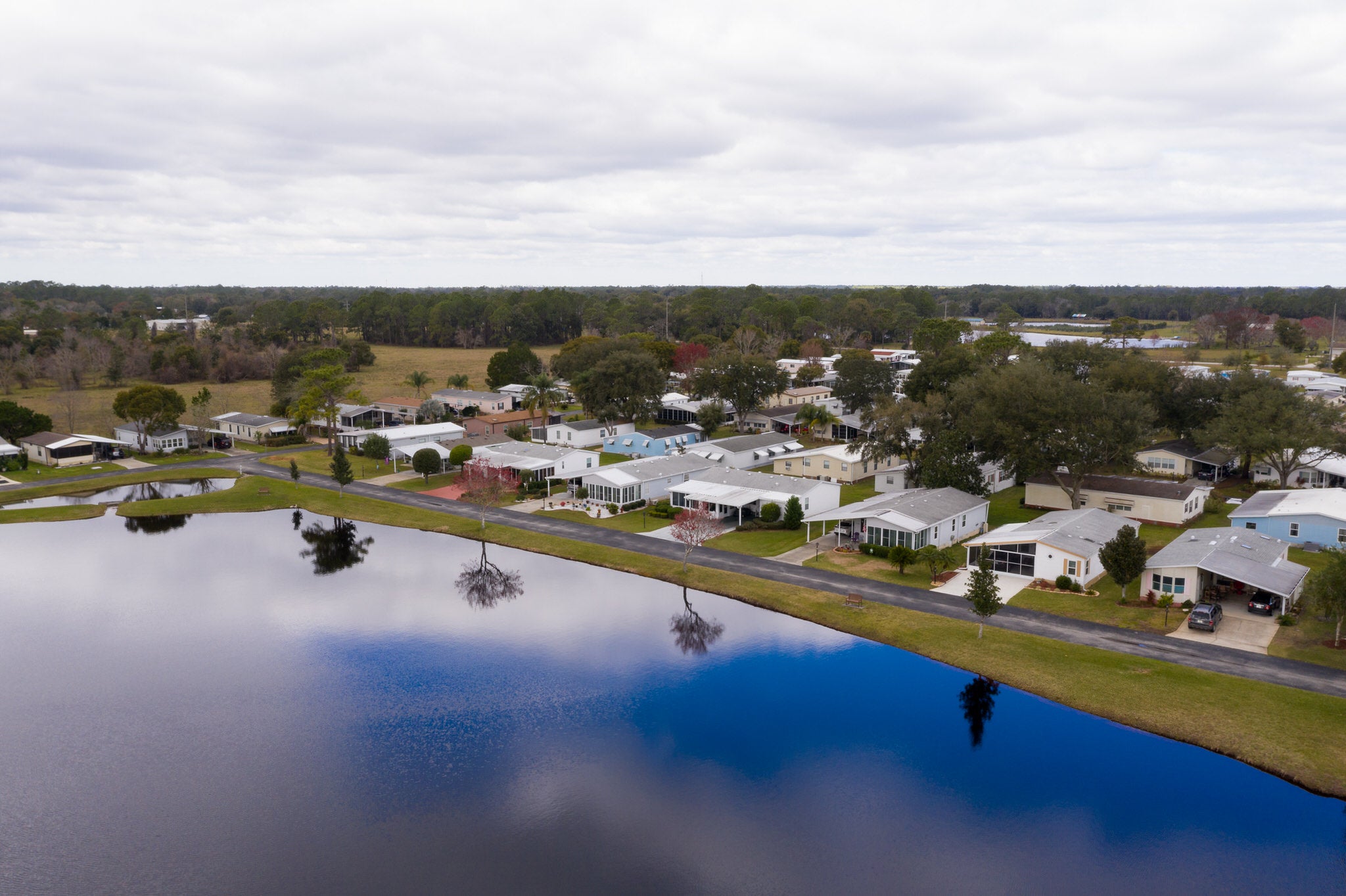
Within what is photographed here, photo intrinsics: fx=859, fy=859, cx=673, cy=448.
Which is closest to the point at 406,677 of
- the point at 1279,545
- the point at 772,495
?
the point at 772,495

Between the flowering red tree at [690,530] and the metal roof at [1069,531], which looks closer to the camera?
the metal roof at [1069,531]

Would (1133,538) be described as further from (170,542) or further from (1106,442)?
(170,542)

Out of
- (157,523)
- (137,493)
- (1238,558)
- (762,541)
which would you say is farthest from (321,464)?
(1238,558)

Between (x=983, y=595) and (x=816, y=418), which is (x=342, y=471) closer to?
(x=816, y=418)

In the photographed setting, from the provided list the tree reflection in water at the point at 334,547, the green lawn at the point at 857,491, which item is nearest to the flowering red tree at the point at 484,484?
the tree reflection in water at the point at 334,547

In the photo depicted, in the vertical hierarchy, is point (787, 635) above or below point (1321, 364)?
below

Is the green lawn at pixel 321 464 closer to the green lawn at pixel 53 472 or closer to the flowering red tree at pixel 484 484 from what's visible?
the flowering red tree at pixel 484 484

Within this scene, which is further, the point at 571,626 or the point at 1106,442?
the point at 1106,442
